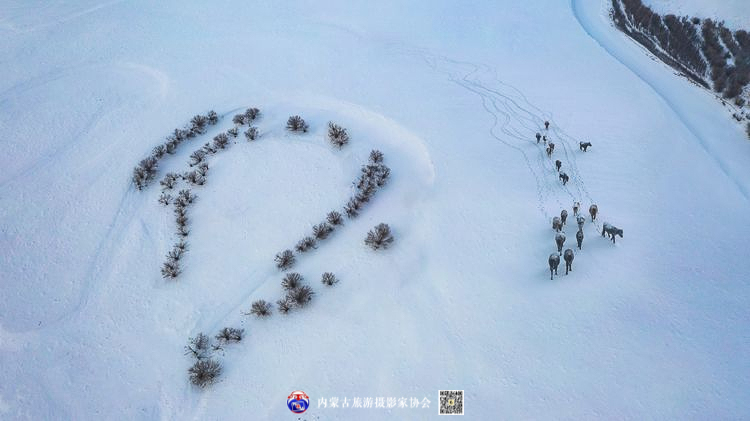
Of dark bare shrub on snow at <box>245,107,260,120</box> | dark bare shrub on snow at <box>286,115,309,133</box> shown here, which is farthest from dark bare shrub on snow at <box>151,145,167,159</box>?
dark bare shrub on snow at <box>286,115,309,133</box>

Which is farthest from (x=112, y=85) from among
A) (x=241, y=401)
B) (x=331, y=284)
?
(x=241, y=401)

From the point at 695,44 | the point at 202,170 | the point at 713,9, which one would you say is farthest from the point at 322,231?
the point at 713,9

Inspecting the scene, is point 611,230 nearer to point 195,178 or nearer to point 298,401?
point 298,401

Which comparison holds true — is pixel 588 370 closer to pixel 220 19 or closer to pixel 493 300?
pixel 493 300

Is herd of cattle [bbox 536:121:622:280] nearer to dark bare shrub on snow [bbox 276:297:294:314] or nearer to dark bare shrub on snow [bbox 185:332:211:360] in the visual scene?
dark bare shrub on snow [bbox 276:297:294:314]

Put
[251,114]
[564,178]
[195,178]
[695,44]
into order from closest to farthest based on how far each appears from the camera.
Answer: [564,178]
[195,178]
[251,114]
[695,44]

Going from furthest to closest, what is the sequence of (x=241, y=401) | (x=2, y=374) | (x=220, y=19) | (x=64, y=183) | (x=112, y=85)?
(x=220, y=19), (x=112, y=85), (x=64, y=183), (x=2, y=374), (x=241, y=401)
